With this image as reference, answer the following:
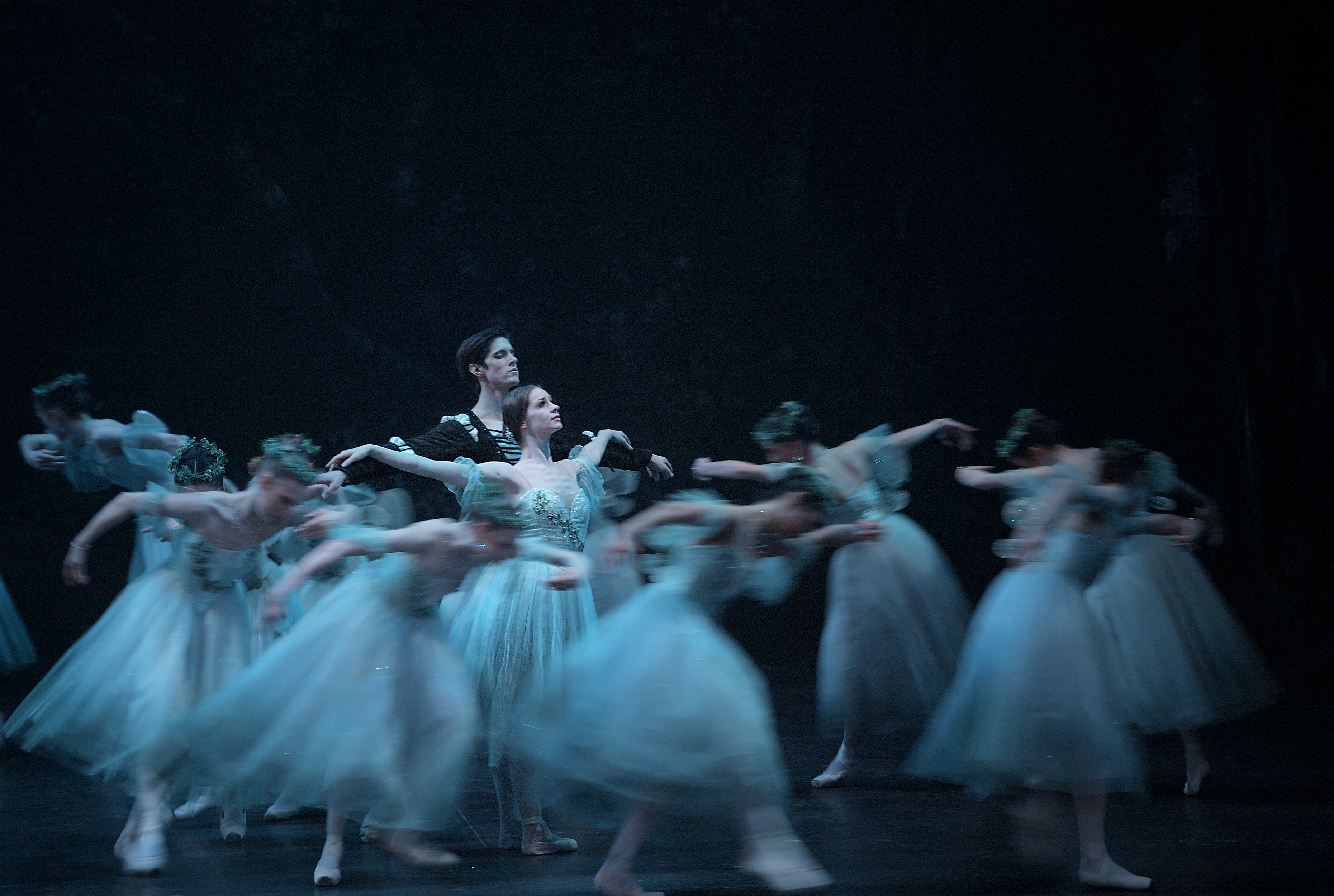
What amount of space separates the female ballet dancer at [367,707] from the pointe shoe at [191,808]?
2.37 ft

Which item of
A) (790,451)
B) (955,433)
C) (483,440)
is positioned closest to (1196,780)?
(955,433)

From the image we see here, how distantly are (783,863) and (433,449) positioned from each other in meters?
1.51

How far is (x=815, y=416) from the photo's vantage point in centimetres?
766

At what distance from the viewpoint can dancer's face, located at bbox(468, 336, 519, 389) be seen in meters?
3.29

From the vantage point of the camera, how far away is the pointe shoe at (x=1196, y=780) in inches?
127

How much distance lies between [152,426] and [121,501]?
4.57ft

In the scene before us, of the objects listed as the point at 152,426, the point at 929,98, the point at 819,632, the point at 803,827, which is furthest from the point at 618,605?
the point at 929,98

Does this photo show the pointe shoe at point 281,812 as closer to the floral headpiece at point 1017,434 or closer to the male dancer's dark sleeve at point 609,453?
the male dancer's dark sleeve at point 609,453

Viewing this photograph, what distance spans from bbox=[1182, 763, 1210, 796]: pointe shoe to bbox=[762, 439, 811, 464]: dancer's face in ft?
4.53

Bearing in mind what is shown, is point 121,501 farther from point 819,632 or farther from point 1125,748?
point 819,632

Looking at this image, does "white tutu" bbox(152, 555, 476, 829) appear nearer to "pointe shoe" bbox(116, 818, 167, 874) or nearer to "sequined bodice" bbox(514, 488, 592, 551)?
"pointe shoe" bbox(116, 818, 167, 874)

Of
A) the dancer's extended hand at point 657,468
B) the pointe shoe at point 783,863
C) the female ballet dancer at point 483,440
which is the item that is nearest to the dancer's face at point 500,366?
the female ballet dancer at point 483,440

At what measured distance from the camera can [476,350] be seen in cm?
334

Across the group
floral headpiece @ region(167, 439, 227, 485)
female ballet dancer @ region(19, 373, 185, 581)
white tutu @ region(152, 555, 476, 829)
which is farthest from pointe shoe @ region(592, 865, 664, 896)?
female ballet dancer @ region(19, 373, 185, 581)
